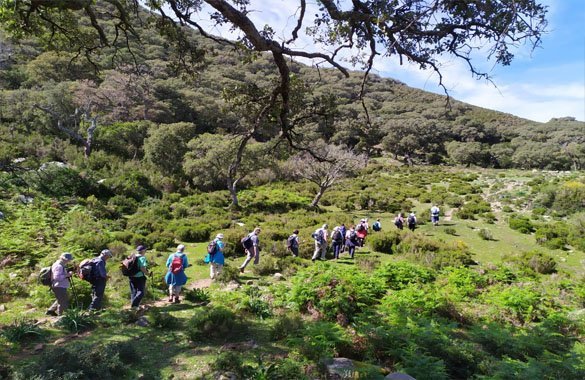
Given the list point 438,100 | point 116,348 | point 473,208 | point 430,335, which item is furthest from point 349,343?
point 438,100

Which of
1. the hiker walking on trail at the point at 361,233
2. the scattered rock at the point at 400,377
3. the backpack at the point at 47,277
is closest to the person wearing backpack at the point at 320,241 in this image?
the hiker walking on trail at the point at 361,233

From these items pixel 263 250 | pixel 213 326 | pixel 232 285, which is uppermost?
pixel 213 326

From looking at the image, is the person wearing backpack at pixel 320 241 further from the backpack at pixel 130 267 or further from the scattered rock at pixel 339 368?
the scattered rock at pixel 339 368

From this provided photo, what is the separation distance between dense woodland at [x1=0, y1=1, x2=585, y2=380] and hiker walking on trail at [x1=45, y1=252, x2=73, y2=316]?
476 mm

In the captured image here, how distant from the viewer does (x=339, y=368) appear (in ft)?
16.8

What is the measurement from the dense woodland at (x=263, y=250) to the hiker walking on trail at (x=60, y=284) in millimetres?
476

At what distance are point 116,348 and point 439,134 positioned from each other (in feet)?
247

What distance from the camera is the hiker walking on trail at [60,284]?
732 centimetres

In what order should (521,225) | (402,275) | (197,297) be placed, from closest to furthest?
1. (197,297)
2. (402,275)
3. (521,225)

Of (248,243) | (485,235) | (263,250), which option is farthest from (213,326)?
(485,235)

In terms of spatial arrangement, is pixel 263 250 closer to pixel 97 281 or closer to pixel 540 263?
pixel 97 281

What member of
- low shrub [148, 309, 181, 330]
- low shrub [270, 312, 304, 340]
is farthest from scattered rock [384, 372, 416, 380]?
low shrub [148, 309, 181, 330]

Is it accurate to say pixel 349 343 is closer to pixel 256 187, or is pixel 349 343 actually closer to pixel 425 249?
pixel 425 249

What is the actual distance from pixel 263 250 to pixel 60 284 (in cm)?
847
